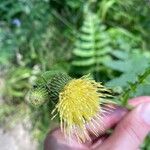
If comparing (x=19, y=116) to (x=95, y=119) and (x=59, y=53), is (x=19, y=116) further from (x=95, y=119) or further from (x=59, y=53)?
(x=95, y=119)

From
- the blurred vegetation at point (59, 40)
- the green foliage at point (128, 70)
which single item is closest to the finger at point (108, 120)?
the green foliage at point (128, 70)

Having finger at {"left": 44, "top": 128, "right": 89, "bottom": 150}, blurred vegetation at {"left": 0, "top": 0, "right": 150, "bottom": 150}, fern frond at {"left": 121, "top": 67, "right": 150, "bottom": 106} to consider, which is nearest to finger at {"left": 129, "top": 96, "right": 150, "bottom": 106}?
fern frond at {"left": 121, "top": 67, "right": 150, "bottom": 106}

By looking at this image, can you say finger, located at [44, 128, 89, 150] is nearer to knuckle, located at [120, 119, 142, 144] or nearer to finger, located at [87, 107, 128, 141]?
finger, located at [87, 107, 128, 141]

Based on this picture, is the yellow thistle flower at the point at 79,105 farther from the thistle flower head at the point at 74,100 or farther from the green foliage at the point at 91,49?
the green foliage at the point at 91,49

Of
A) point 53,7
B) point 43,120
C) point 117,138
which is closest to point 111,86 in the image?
point 117,138

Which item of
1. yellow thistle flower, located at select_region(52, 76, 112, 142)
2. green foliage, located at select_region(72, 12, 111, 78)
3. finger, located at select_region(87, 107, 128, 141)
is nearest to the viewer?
yellow thistle flower, located at select_region(52, 76, 112, 142)

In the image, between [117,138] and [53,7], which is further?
[53,7]
